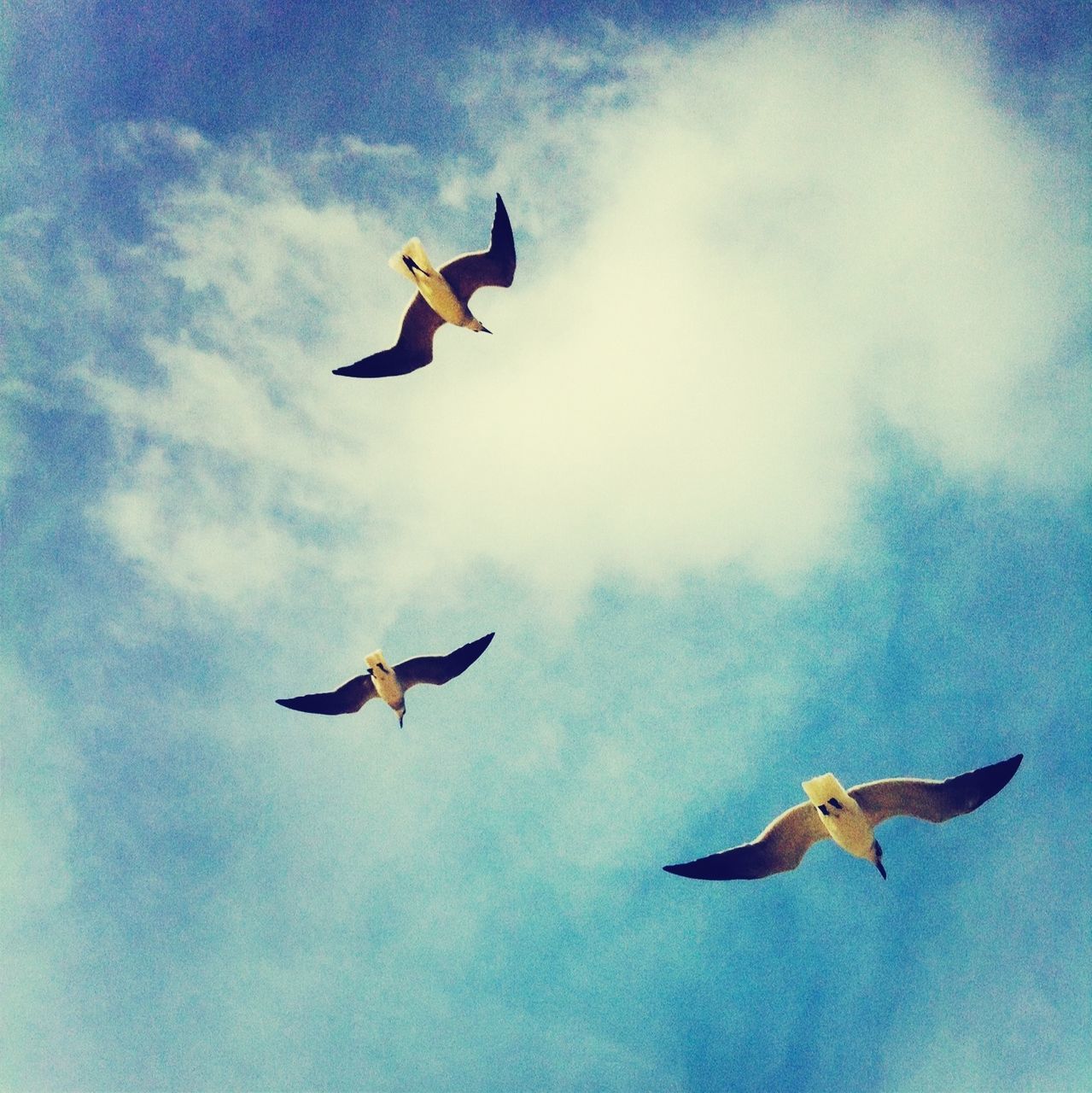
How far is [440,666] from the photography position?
26.3m

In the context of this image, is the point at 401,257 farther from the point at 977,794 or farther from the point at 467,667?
the point at 977,794

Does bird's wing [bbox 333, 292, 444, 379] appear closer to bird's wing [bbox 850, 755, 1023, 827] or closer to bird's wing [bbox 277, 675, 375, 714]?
bird's wing [bbox 277, 675, 375, 714]

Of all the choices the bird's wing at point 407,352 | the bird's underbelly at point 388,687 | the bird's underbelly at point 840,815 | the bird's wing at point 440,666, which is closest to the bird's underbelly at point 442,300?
the bird's wing at point 407,352

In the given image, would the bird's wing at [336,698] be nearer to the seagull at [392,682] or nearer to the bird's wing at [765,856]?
the seagull at [392,682]

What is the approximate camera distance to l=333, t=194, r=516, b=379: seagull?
23250 millimetres

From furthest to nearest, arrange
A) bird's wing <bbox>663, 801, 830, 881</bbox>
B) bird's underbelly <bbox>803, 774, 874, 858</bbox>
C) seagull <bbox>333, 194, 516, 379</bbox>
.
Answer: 1. seagull <bbox>333, 194, 516, 379</bbox>
2. bird's wing <bbox>663, 801, 830, 881</bbox>
3. bird's underbelly <bbox>803, 774, 874, 858</bbox>

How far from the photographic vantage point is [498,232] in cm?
2334

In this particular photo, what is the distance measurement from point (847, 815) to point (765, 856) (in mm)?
2302

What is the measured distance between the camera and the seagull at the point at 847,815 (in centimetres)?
2197

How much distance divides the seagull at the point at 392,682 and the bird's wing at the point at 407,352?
726 cm

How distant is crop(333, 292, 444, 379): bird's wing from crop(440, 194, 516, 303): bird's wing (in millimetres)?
1364

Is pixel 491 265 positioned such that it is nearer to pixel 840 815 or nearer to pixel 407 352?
pixel 407 352

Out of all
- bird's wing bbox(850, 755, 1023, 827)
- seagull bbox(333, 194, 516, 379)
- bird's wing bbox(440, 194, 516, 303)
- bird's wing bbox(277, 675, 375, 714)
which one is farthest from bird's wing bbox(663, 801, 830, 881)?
bird's wing bbox(440, 194, 516, 303)

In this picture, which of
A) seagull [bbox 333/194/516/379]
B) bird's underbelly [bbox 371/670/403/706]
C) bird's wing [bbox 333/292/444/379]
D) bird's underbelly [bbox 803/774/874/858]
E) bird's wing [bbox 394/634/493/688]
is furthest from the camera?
bird's wing [bbox 394/634/493/688]
